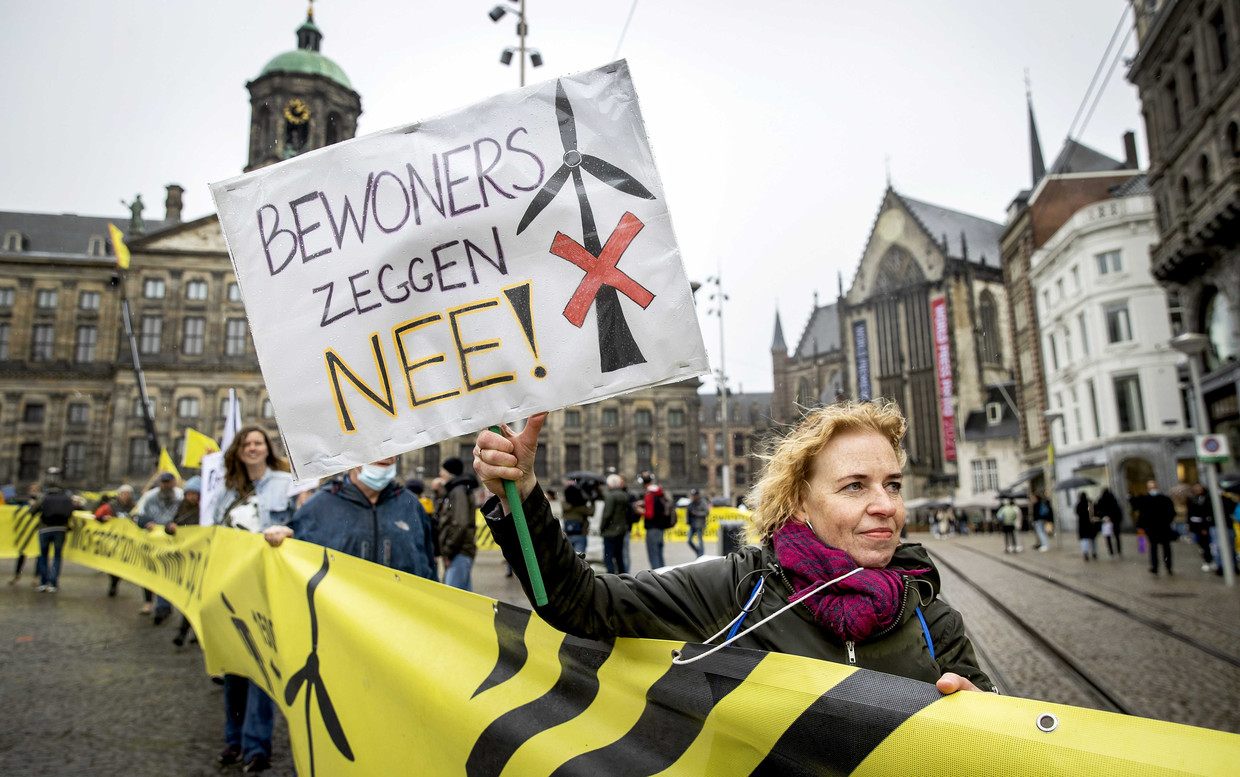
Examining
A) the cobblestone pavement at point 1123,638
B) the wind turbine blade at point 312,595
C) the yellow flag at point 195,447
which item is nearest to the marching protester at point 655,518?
the cobblestone pavement at point 1123,638

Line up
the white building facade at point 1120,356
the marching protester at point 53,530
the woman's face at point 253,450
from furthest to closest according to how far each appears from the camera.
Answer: the white building facade at point 1120,356, the marching protester at point 53,530, the woman's face at point 253,450

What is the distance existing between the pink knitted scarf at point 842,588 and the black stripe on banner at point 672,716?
7.4 inches

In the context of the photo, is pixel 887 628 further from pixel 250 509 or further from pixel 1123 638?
pixel 1123 638

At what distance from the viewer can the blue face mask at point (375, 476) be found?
14.1ft

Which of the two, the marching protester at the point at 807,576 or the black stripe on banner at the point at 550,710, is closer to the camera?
the marching protester at the point at 807,576

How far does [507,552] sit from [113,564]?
10.8 m

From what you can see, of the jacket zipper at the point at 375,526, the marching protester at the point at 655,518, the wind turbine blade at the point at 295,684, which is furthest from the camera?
the marching protester at the point at 655,518

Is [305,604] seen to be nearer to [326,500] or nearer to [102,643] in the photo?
[326,500]

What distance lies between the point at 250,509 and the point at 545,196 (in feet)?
12.3

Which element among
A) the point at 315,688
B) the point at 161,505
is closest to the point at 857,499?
the point at 315,688

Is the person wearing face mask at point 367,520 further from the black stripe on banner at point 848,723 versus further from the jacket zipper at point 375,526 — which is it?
the black stripe on banner at point 848,723

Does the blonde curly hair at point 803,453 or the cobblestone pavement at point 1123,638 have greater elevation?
the blonde curly hair at point 803,453

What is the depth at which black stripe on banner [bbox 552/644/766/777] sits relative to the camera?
183 centimetres

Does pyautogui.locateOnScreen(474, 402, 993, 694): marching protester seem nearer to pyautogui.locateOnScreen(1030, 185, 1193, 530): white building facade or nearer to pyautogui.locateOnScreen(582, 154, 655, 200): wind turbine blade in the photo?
pyautogui.locateOnScreen(582, 154, 655, 200): wind turbine blade
